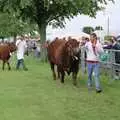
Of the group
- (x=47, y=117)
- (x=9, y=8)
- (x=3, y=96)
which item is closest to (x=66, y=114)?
(x=47, y=117)

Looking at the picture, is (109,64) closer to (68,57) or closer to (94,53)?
(68,57)

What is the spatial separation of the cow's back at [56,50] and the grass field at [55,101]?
0.98 m

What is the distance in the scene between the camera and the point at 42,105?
1352 centimetres

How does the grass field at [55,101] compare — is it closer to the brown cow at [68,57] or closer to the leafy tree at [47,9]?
the brown cow at [68,57]

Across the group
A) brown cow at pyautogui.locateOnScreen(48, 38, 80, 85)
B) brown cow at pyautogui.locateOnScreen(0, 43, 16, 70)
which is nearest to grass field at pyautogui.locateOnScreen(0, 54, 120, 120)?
brown cow at pyautogui.locateOnScreen(48, 38, 80, 85)

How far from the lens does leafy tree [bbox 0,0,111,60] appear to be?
36.0 metres

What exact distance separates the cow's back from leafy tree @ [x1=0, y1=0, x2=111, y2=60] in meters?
14.9

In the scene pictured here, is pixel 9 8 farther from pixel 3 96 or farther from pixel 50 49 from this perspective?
pixel 3 96

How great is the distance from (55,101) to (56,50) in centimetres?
575

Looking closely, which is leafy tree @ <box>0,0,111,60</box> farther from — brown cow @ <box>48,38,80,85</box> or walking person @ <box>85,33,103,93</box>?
walking person @ <box>85,33,103,93</box>

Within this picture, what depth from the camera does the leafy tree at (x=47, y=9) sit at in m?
36.0

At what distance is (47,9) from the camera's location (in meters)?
37.6

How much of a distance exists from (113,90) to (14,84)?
12.4ft

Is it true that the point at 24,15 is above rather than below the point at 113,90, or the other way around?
above
